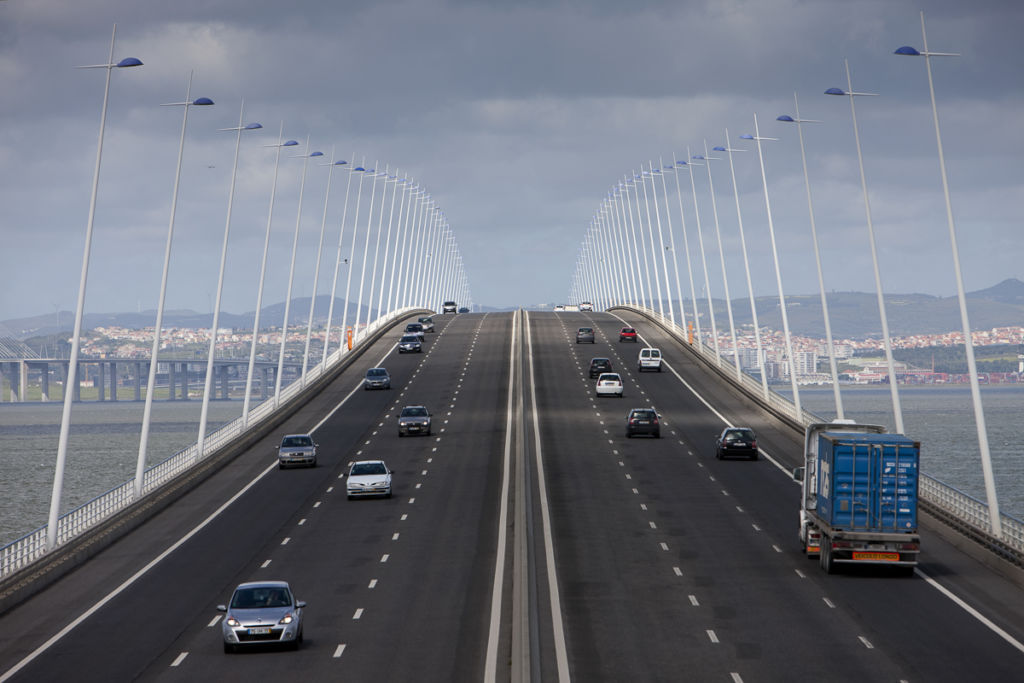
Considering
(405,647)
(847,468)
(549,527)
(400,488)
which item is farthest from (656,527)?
(405,647)

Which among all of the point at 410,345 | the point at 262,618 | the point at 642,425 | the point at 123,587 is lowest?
the point at 262,618

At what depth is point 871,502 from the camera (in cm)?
3400

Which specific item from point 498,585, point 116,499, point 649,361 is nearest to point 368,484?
point 116,499

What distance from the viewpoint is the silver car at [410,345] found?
4540 inches

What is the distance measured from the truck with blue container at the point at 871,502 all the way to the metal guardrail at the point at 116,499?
18902mm

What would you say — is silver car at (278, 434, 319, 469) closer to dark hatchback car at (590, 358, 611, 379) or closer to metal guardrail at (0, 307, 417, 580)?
metal guardrail at (0, 307, 417, 580)

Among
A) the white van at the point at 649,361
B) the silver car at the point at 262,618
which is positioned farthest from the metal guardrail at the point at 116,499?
the white van at the point at 649,361

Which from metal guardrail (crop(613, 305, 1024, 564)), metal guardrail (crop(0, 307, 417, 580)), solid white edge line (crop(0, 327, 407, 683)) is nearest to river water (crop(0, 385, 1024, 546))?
metal guardrail (crop(0, 307, 417, 580))

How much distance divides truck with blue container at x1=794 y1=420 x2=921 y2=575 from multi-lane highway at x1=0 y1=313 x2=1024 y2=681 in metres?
0.79

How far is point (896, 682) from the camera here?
2364cm

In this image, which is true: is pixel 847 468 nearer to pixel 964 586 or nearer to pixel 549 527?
pixel 964 586

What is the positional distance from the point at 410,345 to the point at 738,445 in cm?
5877

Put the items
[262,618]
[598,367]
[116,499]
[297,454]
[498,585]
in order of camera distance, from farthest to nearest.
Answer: [598,367], [297,454], [116,499], [498,585], [262,618]

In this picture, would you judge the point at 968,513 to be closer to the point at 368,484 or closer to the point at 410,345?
the point at 368,484
